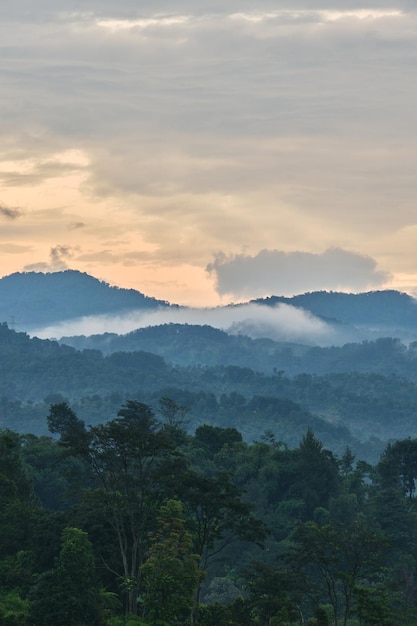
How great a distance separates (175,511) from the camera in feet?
153

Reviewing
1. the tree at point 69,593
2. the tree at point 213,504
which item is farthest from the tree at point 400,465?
the tree at point 69,593

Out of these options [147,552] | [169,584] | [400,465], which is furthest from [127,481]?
[400,465]

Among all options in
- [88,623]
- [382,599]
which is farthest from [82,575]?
[382,599]

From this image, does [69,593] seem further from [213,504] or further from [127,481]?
[213,504]

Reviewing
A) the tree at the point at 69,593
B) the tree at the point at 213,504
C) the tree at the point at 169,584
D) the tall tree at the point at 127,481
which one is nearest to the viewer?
the tree at the point at 69,593

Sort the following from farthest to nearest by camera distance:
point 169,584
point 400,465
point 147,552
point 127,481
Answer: point 400,465, point 147,552, point 127,481, point 169,584

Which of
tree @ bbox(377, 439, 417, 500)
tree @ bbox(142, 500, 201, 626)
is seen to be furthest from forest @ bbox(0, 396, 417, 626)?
tree @ bbox(377, 439, 417, 500)

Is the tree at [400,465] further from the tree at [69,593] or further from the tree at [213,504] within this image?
the tree at [69,593]

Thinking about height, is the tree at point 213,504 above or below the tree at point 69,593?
above

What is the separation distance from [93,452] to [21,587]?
7.44 m

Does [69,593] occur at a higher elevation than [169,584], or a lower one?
lower

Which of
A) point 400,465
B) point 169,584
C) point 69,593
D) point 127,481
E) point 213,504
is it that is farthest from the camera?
point 400,465

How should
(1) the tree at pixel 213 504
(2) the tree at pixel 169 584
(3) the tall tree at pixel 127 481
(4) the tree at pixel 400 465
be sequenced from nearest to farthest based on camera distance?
(2) the tree at pixel 169 584
(3) the tall tree at pixel 127 481
(1) the tree at pixel 213 504
(4) the tree at pixel 400 465

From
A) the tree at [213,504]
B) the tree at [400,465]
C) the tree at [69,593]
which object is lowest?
the tree at [69,593]
